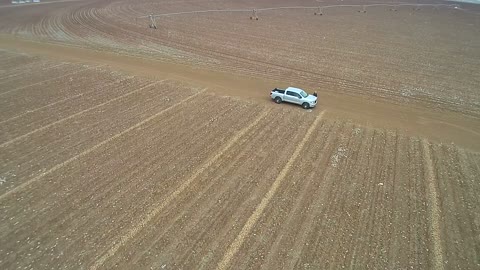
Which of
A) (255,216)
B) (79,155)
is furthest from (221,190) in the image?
(79,155)

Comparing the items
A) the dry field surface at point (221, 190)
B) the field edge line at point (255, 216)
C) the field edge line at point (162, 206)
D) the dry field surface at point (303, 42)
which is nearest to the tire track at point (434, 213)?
the dry field surface at point (221, 190)

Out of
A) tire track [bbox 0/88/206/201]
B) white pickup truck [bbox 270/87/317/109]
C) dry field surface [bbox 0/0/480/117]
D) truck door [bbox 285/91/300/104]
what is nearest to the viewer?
tire track [bbox 0/88/206/201]

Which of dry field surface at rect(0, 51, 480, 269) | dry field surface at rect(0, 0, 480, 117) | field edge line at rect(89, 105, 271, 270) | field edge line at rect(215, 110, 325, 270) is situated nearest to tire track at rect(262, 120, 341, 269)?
dry field surface at rect(0, 51, 480, 269)

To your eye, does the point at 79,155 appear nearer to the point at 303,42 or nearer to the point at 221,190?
the point at 221,190

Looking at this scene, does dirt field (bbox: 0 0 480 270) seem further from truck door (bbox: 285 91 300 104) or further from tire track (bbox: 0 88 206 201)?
truck door (bbox: 285 91 300 104)

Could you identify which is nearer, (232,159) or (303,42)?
(232,159)
